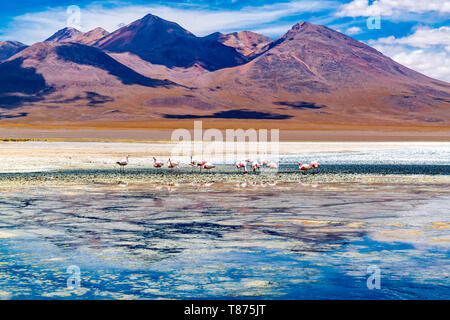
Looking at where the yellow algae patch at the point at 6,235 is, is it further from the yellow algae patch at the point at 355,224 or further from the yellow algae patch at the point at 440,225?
the yellow algae patch at the point at 440,225

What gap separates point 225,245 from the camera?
895 cm

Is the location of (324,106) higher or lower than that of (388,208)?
higher

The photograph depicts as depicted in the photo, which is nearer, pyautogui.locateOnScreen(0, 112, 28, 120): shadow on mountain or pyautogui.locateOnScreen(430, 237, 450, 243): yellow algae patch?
pyautogui.locateOnScreen(430, 237, 450, 243): yellow algae patch

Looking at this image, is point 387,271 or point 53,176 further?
point 53,176

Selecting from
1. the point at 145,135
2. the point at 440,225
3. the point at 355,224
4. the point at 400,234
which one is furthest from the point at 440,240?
the point at 145,135

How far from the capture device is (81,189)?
54.4 ft

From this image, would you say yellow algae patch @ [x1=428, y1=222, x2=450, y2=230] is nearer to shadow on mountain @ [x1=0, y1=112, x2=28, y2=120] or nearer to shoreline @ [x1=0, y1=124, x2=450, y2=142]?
shoreline @ [x1=0, y1=124, x2=450, y2=142]

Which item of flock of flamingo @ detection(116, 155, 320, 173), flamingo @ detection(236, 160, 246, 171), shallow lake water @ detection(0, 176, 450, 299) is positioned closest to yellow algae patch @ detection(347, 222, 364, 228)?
shallow lake water @ detection(0, 176, 450, 299)

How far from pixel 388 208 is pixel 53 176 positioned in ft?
38.5

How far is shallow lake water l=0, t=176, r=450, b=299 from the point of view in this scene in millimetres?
6719

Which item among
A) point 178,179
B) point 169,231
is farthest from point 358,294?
point 178,179

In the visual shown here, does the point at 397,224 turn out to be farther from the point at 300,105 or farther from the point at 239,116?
the point at 300,105

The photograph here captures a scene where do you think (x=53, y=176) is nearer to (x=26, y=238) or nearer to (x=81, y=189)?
(x=81, y=189)
